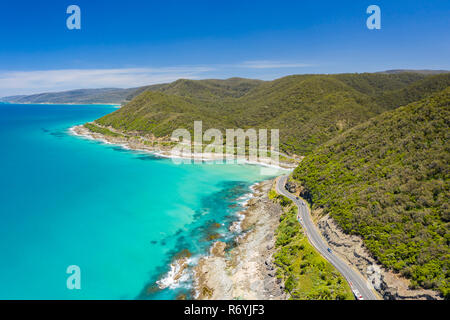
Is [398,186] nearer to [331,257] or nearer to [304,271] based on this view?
[331,257]

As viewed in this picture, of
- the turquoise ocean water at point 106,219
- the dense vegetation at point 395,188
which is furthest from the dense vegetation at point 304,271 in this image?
the turquoise ocean water at point 106,219

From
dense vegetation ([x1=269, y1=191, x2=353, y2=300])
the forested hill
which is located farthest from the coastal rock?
the forested hill

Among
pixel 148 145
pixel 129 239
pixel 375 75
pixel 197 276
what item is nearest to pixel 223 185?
pixel 129 239

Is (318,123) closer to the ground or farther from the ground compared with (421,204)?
farther from the ground

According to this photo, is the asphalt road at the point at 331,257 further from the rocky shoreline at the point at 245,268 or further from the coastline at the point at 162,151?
the coastline at the point at 162,151

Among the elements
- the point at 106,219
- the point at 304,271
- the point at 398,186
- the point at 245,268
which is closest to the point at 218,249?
the point at 245,268

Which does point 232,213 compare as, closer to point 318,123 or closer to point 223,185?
point 223,185
